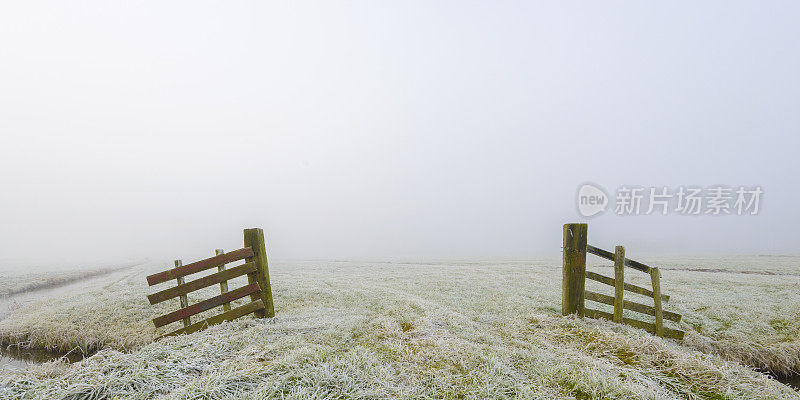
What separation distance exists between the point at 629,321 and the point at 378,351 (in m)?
7.35

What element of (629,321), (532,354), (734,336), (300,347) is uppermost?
(300,347)

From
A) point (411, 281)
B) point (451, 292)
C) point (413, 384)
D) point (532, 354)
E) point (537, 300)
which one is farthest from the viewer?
point (411, 281)

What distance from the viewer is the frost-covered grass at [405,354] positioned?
197 inches

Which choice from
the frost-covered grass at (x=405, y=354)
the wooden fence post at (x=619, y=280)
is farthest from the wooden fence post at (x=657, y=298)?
the wooden fence post at (x=619, y=280)

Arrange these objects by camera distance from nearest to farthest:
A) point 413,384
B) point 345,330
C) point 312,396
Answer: point 312,396
point 413,384
point 345,330

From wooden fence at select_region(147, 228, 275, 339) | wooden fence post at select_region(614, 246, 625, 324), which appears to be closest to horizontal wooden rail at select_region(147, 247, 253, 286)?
wooden fence at select_region(147, 228, 275, 339)

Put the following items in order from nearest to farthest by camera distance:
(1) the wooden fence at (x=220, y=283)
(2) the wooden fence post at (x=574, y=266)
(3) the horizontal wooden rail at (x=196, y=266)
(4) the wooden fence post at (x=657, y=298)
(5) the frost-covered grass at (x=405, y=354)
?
(5) the frost-covered grass at (x=405, y=354) < (3) the horizontal wooden rail at (x=196, y=266) < (1) the wooden fence at (x=220, y=283) < (4) the wooden fence post at (x=657, y=298) < (2) the wooden fence post at (x=574, y=266)

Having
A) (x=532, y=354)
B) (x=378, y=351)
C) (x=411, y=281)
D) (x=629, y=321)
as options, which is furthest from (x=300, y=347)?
(x=411, y=281)

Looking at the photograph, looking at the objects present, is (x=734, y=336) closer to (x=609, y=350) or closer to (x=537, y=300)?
(x=537, y=300)

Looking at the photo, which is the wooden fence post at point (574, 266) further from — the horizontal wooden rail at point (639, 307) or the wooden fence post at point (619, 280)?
the wooden fence post at point (619, 280)

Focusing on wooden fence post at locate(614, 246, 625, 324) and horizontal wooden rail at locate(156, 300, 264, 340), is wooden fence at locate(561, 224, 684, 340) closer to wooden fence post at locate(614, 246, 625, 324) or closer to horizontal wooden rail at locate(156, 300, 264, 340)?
wooden fence post at locate(614, 246, 625, 324)

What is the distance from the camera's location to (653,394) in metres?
4.80

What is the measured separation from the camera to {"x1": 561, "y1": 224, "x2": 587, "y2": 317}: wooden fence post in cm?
934

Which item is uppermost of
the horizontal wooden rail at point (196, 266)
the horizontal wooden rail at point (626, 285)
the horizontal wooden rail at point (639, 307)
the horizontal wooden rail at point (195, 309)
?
the horizontal wooden rail at point (196, 266)
